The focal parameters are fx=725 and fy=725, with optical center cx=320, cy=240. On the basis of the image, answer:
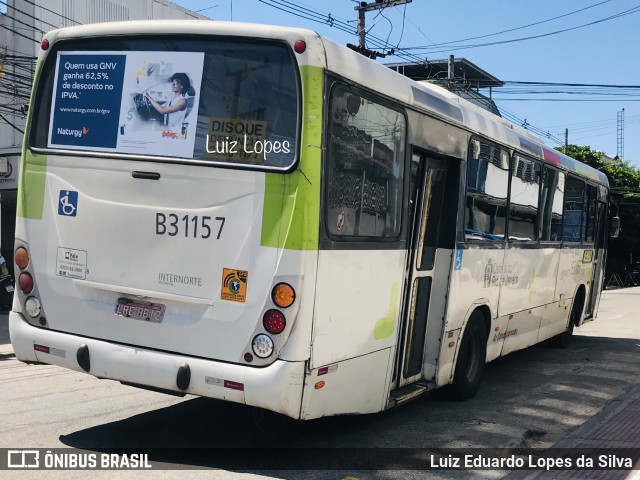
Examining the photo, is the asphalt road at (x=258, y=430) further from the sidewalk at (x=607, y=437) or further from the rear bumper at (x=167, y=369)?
the rear bumper at (x=167, y=369)

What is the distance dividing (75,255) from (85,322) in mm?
527

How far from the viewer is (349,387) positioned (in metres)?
5.59

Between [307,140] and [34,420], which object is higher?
[307,140]

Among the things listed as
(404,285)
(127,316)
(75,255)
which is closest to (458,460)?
(404,285)

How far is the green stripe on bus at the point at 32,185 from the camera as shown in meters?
5.83

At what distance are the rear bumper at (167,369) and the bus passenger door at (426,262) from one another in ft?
6.35

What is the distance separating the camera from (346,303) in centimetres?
545

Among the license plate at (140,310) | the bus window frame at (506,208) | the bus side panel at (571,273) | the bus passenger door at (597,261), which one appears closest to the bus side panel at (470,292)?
the bus window frame at (506,208)

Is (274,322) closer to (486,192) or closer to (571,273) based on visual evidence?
(486,192)

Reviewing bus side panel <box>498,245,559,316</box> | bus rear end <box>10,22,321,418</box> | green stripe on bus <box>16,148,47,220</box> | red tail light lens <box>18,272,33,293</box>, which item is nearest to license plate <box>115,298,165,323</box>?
bus rear end <box>10,22,321,418</box>

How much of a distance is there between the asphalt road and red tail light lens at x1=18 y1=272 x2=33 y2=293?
122cm

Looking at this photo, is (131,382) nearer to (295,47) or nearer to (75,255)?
(75,255)

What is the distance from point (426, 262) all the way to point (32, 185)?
365 centimetres

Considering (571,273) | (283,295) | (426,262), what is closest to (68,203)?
(283,295)
